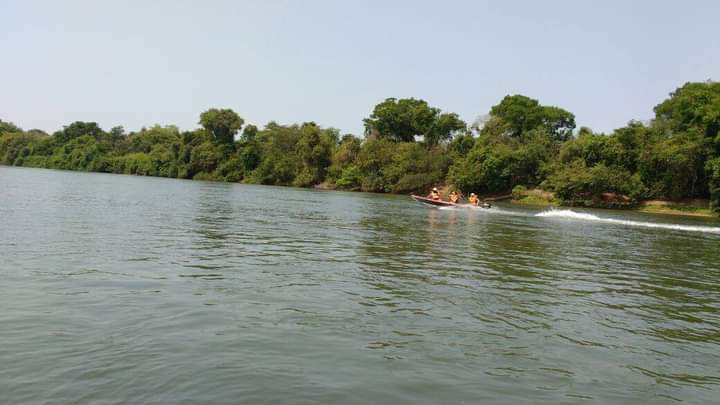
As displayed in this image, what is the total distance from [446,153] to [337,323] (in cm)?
8529

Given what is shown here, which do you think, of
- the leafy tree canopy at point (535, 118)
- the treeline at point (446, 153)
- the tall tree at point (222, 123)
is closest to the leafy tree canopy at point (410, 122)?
the treeline at point (446, 153)

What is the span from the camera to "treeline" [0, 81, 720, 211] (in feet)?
220

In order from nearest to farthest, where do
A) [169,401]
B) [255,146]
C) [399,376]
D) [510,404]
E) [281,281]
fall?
[169,401]
[510,404]
[399,376]
[281,281]
[255,146]

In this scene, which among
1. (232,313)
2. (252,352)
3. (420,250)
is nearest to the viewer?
(252,352)

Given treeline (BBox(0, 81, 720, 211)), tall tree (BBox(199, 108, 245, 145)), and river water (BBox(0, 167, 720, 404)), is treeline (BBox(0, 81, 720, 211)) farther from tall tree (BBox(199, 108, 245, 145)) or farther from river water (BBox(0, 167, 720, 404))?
river water (BBox(0, 167, 720, 404))

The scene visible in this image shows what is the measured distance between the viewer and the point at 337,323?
960 centimetres

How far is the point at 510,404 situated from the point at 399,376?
4.77 feet

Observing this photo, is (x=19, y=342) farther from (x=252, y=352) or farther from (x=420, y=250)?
(x=420, y=250)

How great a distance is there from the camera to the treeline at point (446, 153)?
66.9 metres

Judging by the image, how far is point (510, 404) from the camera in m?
6.69

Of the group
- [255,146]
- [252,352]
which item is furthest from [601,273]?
[255,146]

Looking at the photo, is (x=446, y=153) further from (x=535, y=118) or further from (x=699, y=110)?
(x=699, y=110)

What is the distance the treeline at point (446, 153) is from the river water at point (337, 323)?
5335 centimetres

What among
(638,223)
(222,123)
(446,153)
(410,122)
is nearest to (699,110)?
(638,223)
